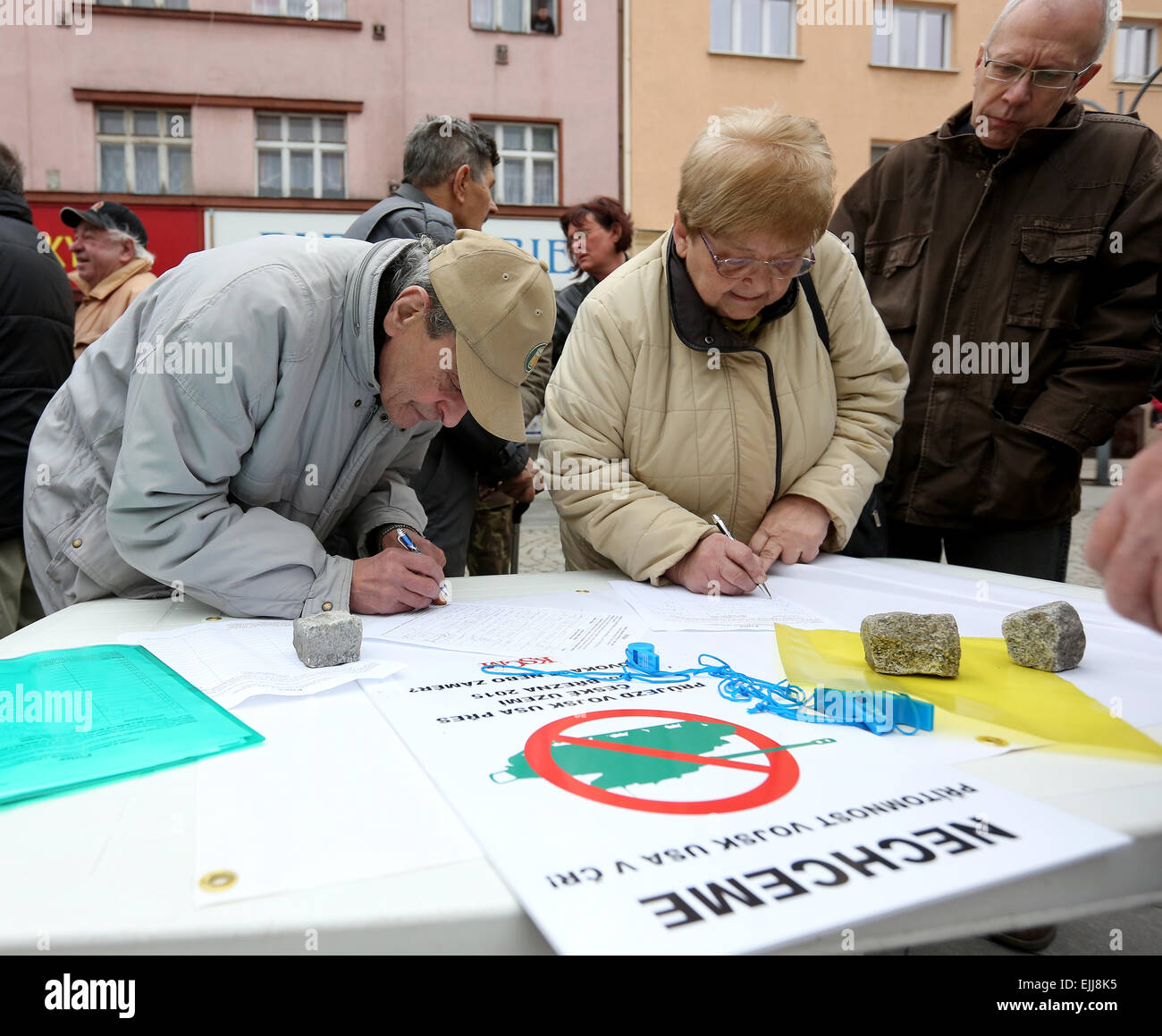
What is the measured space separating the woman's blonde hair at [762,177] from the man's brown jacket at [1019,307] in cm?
66

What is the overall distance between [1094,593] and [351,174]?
11.5 m

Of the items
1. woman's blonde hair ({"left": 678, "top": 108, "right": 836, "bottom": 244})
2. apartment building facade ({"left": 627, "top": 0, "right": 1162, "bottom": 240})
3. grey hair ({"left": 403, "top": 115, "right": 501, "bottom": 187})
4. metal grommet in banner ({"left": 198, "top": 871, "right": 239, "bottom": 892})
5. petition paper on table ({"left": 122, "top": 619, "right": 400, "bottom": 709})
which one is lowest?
petition paper on table ({"left": 122, "top": 619, "right": 400, "bottom": 709})

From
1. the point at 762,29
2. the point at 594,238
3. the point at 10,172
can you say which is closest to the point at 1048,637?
the point at 10,172

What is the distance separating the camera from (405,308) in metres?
1.64

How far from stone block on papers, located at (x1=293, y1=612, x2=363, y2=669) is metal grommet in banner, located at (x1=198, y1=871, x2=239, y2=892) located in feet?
1.97

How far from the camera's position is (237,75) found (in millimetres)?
11430

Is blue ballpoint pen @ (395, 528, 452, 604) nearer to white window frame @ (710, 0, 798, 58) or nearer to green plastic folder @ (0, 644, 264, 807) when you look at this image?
green plastic folder @ (0, 644, 264, 807)

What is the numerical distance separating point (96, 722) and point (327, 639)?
0.33 metres

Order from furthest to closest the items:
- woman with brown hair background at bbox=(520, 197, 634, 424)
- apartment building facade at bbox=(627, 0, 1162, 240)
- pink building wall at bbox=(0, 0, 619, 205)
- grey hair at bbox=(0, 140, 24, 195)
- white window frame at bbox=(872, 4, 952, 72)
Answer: white window frame at bbox=(872, 4, 952, 72)
apartment building facade at bbox=(627, 0, 1162, 240)
pink building wall at bbox=(0, 0, 619, 205)
woman with brown hair background at bbox=(520, 197, 634, 424)
grey hair at bbox=(0, 140, 24, 195)

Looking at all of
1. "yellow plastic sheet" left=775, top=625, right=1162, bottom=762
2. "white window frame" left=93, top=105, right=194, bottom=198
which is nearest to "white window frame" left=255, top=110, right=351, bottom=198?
"white window frame" left=93, top=105, right=194, bottom=198

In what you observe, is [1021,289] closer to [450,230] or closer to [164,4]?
[450,230]

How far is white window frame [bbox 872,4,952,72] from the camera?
12961 millimetres
